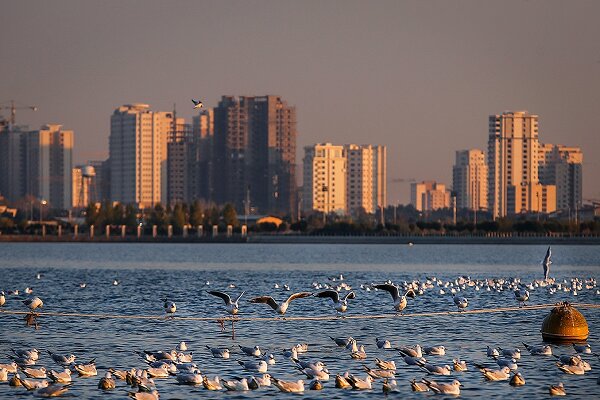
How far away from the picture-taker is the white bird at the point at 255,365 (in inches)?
1276

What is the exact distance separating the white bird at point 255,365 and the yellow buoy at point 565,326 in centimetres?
1075

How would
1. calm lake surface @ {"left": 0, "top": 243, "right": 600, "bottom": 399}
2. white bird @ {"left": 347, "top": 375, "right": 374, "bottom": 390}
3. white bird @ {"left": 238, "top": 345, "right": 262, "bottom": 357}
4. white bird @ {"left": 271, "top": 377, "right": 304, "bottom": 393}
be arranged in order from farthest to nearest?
1. white bird @ {"left": 238, "top": 345, "right": 262, "bottom": 357}
2. calm lake surface @ {"left": 0, "top": 243, "right": 600, "bottom": 399}
3. white bird @ {"left": 347, "top": 375, "right": 374, "bottom": 390}
4. white bird @ {"left": 271, "top": 377, "right": 304, "bottom": 393}

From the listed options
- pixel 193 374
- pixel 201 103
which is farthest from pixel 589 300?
pixel 193 374

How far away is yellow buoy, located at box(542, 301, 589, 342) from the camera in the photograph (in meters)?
39.2

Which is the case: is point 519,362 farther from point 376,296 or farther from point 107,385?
point 376,296

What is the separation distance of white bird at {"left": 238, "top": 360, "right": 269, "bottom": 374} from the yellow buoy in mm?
10755

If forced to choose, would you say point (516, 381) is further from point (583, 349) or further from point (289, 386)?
point (583, 349)

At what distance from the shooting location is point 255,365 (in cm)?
3297

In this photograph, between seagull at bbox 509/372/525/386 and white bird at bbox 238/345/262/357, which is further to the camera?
white bird at bbox 238/345/262/357

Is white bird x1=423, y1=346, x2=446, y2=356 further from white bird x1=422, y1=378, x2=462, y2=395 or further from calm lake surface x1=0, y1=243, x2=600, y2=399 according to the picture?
white bird x1=422, y1=378, x2=462, y2=395

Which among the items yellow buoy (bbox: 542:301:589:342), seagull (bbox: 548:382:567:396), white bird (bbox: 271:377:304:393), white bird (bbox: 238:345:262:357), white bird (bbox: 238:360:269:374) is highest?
yellow buoy (bbox: 542:301:589:342)

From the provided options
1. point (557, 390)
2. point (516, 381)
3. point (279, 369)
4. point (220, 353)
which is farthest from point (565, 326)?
point (220, 353)

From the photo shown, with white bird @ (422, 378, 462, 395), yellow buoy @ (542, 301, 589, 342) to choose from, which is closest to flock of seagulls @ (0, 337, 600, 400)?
white bird @ (422, 378, 462, 395)

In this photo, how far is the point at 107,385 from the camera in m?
30.2
